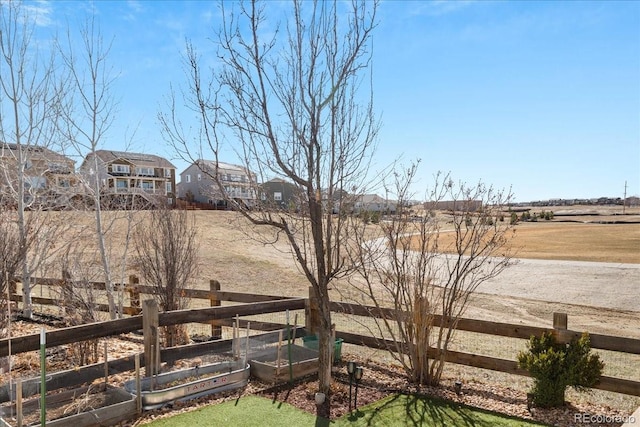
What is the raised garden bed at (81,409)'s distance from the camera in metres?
4.10

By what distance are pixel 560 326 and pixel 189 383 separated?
4.44m

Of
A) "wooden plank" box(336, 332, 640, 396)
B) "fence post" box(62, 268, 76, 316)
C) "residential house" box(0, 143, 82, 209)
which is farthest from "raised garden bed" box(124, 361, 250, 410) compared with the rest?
"residential house" box(0, 143, 82, 209)

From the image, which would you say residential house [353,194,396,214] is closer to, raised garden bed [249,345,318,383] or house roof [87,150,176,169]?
raised garden bed [249,345,318,383]

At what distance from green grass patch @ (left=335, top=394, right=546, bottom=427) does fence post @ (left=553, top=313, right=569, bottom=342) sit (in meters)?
1.04

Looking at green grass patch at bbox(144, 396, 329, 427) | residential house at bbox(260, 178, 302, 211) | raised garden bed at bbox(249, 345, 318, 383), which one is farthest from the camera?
raised garden bed at bbox(249, 345, 318, 383)

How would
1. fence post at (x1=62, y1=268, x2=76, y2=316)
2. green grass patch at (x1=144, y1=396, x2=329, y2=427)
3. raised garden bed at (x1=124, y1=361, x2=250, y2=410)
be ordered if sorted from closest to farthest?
green grass patch at (x1=144, y1=396, x2=329, y2=427), raised garden bed at (x1=124, y1=361, x2=250, y2=410), fence post at (x1=62, y1=268, x2=76, y2=316)

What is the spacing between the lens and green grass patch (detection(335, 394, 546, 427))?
458 cm

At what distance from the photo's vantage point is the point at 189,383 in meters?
5.06

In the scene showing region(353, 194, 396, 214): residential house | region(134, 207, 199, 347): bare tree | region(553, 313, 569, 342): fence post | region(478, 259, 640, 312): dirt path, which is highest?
region(353, 194, 396, 214): residential house

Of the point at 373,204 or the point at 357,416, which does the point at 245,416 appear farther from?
the point at 373,204

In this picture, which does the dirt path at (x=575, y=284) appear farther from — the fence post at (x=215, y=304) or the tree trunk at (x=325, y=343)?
the tree trunk at (x=325, y=343)

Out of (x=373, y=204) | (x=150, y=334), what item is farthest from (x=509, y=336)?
(x=150, y=334)

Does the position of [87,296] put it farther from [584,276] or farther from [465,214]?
[584,276]

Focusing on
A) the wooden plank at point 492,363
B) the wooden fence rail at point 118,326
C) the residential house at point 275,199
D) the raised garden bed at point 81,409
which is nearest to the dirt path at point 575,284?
the wooden plank at point 492,363
